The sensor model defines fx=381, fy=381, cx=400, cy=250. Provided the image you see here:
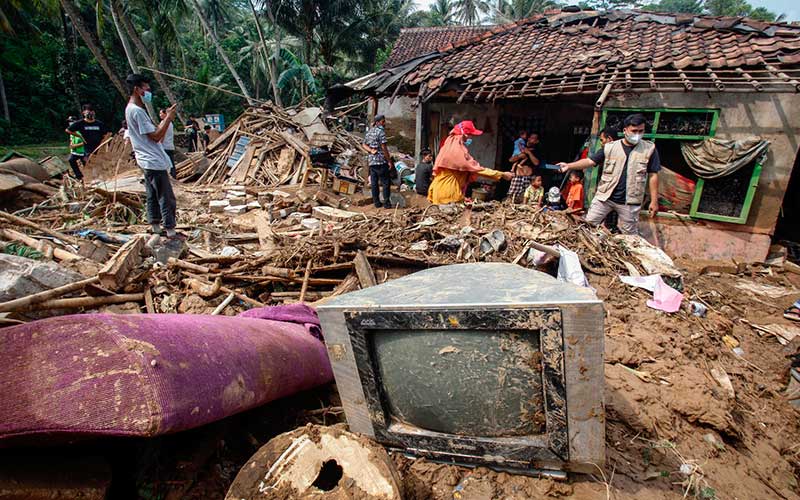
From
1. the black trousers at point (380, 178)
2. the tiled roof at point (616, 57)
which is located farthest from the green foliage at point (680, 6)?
the black trousers at point (380, 178)

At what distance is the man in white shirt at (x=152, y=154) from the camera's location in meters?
4.16

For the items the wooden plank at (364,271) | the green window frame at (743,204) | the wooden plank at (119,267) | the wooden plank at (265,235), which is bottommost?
the green window frame at (743,204)

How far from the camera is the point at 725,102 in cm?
560

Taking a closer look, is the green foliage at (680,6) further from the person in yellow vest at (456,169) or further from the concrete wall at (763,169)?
the person in yellow vest at (456,169)

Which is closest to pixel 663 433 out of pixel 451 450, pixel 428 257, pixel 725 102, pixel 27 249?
pixel 451 450

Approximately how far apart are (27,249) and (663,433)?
5291 mm

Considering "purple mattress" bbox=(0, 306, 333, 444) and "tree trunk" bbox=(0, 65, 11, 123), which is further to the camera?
"tree trunk" bbox=(0, 65, 11, 123)

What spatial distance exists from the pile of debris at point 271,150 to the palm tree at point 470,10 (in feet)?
71.0

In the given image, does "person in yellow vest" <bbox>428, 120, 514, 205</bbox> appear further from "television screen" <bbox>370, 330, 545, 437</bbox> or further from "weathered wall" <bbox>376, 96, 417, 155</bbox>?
"weathered wall" <bbox>376, 96, 417, 155</bbox>

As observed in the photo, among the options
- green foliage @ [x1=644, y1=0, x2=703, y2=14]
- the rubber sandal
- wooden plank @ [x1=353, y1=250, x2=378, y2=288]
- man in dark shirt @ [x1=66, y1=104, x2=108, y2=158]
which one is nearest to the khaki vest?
the rubber sandal

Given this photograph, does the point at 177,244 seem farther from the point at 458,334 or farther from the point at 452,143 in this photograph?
the point at 458,334

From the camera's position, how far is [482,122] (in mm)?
9781

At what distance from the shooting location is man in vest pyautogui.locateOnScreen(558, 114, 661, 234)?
188 inches

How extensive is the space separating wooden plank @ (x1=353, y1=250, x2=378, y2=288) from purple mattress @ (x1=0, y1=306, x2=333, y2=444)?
6.97ft
